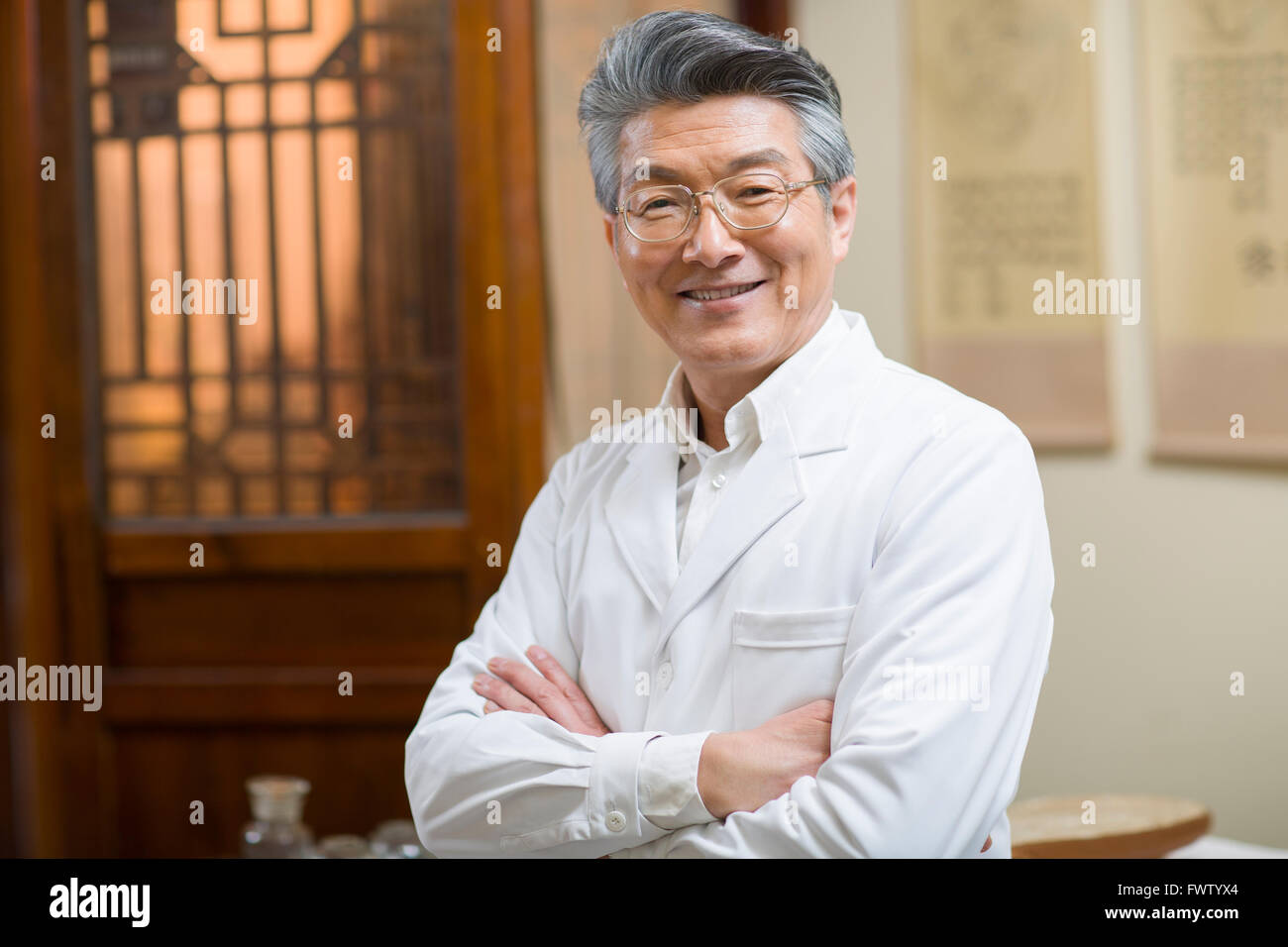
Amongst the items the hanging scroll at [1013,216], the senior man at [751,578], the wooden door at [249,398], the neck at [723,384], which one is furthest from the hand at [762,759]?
the hanging scroll at [1013,216]

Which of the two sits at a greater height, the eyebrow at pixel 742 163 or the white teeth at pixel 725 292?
Answer: the eyebrow at pixel 742 163

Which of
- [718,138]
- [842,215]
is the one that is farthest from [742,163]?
[842,215]

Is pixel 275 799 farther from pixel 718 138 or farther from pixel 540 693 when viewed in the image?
pixel 718 138

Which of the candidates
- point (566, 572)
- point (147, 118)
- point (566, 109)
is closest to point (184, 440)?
point (147, 118)

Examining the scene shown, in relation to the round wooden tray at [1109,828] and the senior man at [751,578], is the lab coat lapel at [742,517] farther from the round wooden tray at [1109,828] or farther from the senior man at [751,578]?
the round wooden tray at [1109,828]

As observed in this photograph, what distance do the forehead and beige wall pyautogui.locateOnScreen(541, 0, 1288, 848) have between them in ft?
4.06

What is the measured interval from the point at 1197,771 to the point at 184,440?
7.22 feet

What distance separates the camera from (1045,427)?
2605mm

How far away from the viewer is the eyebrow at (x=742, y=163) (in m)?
1.23

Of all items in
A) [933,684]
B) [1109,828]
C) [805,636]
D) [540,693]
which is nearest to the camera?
[933,684]

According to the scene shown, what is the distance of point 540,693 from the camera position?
1303mm

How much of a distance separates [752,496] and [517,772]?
0.37 m

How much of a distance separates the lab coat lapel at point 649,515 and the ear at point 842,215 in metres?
0.29
